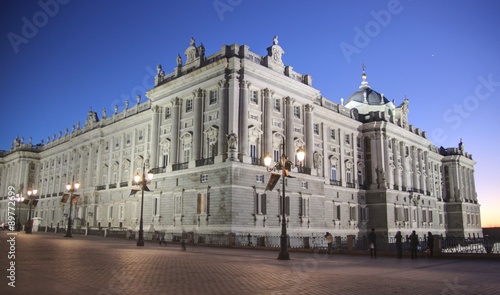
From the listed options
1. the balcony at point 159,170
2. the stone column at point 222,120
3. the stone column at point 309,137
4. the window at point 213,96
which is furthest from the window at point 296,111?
the balcony at point 159,170

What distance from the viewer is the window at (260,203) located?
137 feet

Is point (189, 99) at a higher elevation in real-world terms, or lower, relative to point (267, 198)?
higher

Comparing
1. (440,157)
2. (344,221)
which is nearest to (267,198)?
(344,221)

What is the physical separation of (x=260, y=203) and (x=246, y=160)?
459cm

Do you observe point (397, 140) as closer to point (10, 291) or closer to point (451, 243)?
point (451, 243)

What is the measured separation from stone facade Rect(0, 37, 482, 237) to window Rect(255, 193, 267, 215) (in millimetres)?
100

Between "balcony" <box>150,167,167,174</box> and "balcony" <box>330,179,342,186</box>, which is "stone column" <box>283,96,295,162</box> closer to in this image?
"balcony" <box>330,179,342,186</box>

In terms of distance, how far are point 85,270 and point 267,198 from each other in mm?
28932

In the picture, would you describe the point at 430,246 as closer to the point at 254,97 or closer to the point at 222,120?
the point at 222,120

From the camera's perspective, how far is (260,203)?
1656 inches

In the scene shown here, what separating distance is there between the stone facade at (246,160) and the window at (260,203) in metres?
0.10

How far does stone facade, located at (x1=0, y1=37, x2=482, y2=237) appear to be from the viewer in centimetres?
4216

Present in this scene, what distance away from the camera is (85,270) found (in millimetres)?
14859

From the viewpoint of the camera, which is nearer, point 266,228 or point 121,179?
point 266,228
